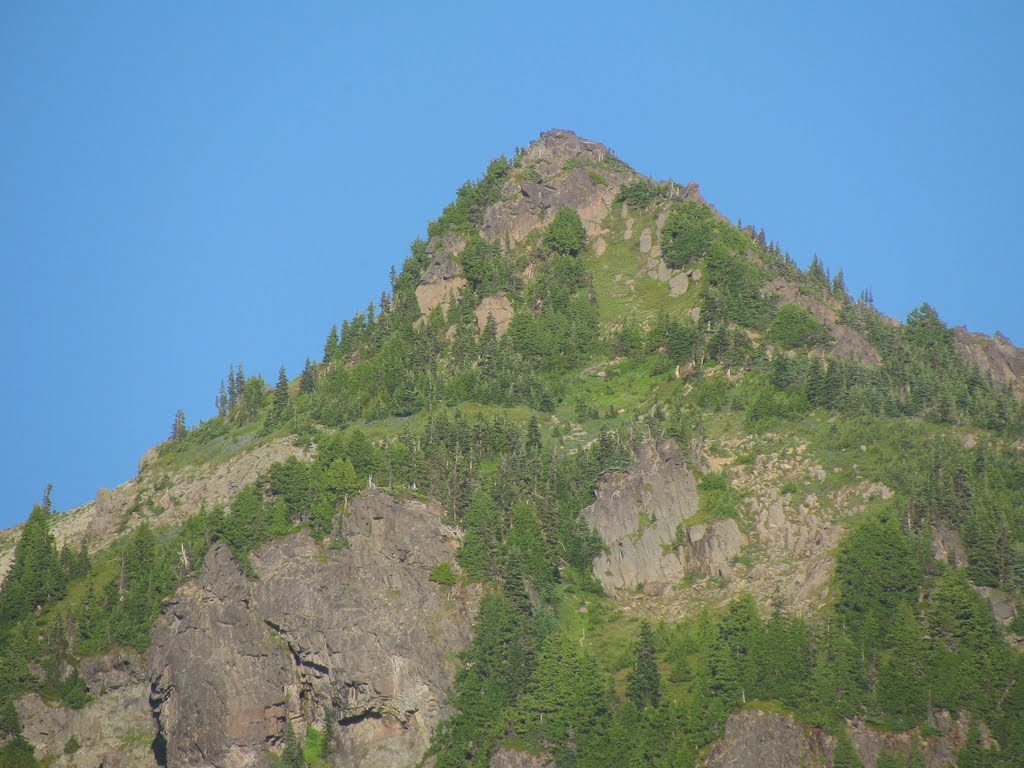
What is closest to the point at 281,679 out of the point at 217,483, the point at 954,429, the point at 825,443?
the point at 217,483

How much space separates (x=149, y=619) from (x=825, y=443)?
71.2 m

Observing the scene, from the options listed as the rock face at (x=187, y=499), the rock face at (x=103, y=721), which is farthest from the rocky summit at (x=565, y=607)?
the rock face at (x=187, y=499)

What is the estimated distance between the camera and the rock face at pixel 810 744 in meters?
144

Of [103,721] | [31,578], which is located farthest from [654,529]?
[31,578]

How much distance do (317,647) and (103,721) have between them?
2313 centimetres

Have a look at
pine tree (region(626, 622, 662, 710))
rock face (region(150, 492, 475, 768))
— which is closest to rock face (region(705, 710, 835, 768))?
pine tree (region(626, 622, 662, 710))

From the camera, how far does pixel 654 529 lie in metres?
175

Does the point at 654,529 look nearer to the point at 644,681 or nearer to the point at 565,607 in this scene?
the point at 565,607

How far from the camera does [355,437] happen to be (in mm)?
180125

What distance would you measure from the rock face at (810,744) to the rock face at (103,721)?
56.6m

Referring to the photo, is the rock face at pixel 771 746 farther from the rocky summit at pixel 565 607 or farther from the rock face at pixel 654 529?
the rock face at pixel 654 529

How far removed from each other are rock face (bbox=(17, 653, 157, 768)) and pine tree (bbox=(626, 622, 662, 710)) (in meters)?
47.1

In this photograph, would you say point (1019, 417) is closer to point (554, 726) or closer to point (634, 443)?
point (634, 443)

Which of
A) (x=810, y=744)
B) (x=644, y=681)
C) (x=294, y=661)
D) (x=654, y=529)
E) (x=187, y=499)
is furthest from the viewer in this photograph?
(x=187, y=499)
